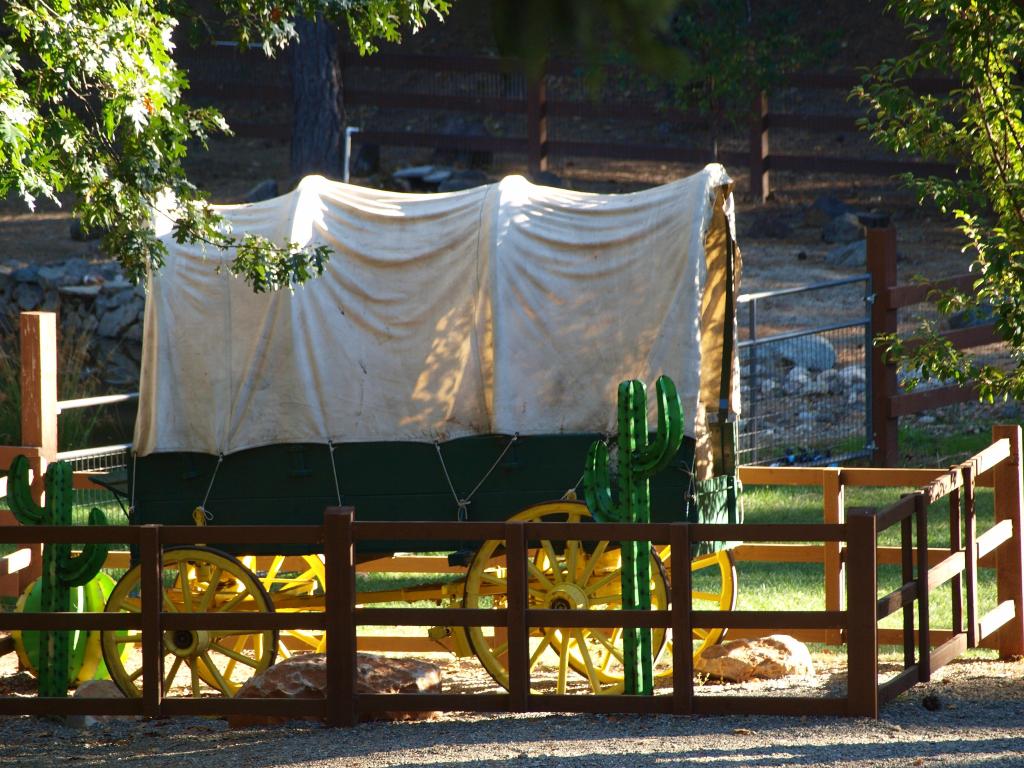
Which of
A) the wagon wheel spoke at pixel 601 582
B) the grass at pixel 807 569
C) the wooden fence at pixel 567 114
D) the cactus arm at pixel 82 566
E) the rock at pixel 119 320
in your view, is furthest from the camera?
the wooden fence at pixel 567 114

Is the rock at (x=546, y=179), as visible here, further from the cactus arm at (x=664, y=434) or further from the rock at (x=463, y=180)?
the cactus arm at (x=664, y=434)

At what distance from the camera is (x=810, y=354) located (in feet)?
57.2

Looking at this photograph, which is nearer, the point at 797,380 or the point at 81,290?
the point at 797,380

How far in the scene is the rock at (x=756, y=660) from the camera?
28.4ft

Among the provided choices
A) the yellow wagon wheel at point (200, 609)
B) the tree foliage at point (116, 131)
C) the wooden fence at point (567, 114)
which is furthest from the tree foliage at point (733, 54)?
the yellow wagon wheel at point (200, 609)

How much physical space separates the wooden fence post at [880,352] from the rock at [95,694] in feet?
29.7

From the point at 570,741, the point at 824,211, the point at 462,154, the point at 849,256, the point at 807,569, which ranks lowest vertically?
the point at 570,741

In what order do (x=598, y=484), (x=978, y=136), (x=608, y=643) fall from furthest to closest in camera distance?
(x=608, y=643) < (x=978, y=136) < (x=598, y=484)

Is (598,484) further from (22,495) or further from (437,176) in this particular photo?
(437,176)

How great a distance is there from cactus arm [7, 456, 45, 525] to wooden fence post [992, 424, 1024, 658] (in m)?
5.74

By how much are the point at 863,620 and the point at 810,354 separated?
34.7 ft

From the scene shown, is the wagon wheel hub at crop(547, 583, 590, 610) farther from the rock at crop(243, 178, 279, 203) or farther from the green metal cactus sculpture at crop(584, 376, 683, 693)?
the rock at crop(243, 178, 279, 203)

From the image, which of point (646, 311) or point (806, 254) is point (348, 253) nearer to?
point (646, 311)

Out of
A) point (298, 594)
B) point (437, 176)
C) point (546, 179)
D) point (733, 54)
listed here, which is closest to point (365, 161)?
point (437, 176)
